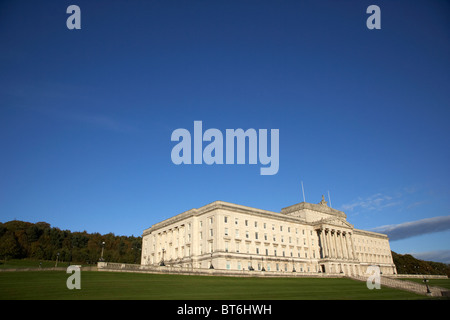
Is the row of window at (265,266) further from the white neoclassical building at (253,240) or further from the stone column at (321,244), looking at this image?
the stone column at (321,244)

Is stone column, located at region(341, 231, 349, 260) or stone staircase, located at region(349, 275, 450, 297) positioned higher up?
stone column, located at region(341, 231, 349, 260)

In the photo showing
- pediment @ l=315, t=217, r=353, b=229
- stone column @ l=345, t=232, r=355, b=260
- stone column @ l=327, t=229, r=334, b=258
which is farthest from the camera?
stone column @ l=345, t=232, r=355, b=260

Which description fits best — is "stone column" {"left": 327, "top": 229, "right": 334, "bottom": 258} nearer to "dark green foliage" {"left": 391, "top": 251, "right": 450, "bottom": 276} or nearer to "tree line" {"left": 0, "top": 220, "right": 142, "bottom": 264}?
"tree line" {"left": 0, "top": 220, "right": 142, "bottom": 264}

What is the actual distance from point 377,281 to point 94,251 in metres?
111

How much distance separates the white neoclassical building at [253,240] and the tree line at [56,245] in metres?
41.4

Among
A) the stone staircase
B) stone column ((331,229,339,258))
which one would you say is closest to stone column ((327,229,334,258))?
stone column ((331,229,339,258))

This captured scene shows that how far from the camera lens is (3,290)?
86.6ft

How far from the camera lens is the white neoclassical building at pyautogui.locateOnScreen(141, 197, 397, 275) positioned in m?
71.5

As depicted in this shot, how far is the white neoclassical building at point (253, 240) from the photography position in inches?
2815

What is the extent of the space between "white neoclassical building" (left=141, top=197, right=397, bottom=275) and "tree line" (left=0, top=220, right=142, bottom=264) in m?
41.4

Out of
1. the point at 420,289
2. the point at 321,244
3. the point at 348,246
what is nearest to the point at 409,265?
the point at 348,246

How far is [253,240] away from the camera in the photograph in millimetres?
75812
